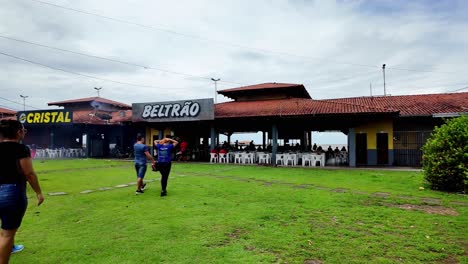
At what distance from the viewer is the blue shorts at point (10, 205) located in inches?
121

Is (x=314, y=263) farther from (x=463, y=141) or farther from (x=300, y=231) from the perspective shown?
(x=463, y=141)

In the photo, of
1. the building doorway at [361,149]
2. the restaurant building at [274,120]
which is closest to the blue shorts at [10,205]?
the restaurant building at [274,120]

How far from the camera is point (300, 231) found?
4.79 meters

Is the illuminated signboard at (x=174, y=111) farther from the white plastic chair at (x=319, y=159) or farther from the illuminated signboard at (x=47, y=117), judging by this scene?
the white plastic chair at (x=319, y=159)

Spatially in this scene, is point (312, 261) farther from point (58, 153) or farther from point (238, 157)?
point (58, 153)

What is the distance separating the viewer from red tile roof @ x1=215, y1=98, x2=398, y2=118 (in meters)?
16.5

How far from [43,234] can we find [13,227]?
193 cm

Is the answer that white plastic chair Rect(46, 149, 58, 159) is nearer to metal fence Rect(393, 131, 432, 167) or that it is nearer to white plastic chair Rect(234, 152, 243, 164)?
white plastic chair Rect(234, 152, 243, 164)

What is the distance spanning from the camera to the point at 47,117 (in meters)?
24.0

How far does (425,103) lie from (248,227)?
1727 cm

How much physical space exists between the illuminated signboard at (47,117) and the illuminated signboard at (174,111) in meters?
6.10

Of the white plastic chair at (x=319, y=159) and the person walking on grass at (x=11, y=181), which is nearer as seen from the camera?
the person walking on grass at (x=11, y=181)

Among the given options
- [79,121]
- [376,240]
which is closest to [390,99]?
[376,240]

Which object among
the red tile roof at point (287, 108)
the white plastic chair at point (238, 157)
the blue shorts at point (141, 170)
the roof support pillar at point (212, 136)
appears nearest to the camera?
the blue shorts at point (141, 170)
